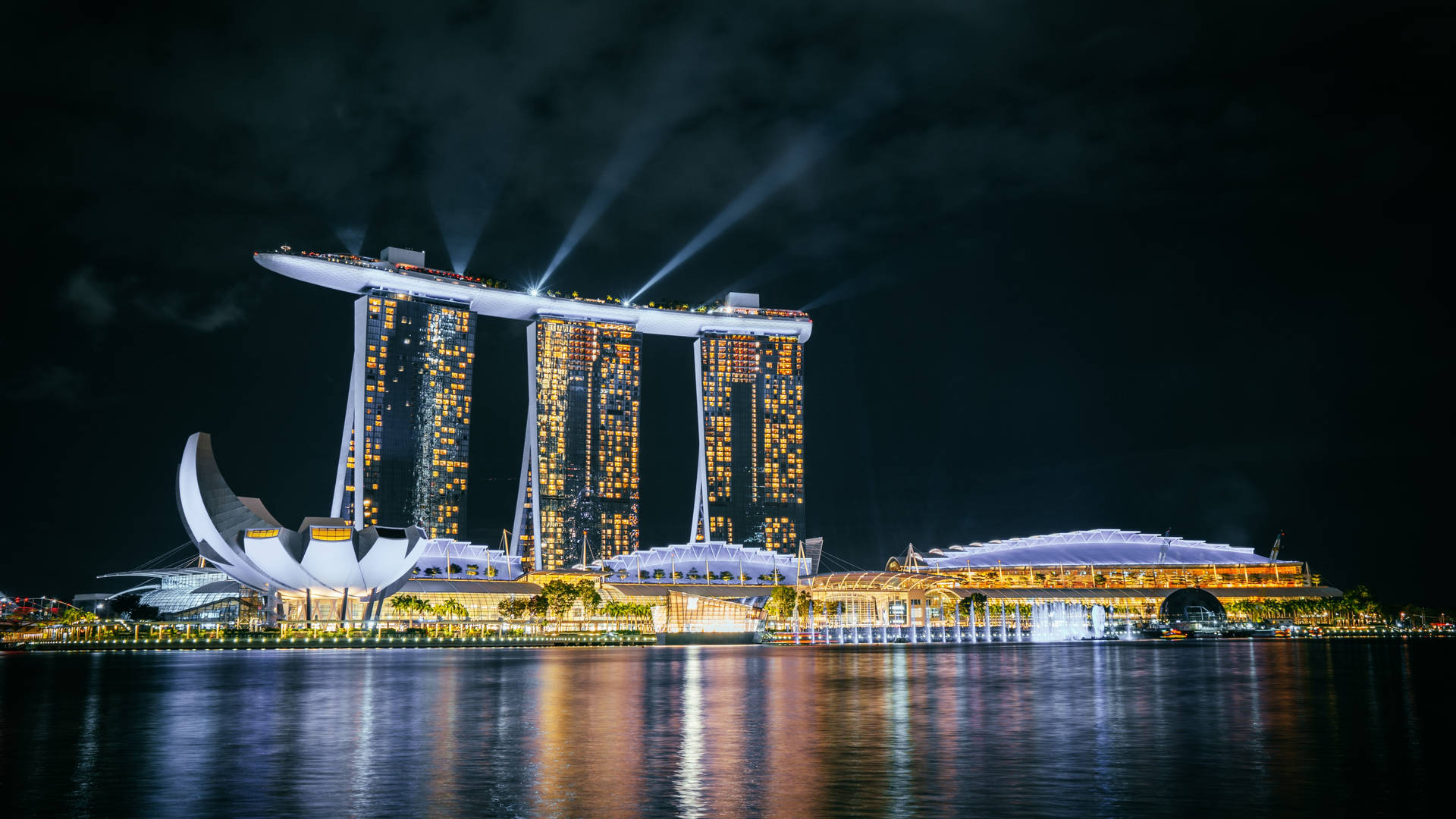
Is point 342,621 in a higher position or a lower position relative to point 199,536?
lower

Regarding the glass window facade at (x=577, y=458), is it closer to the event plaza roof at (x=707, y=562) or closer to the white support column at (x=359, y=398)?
the event plaza roof at (x=707, y=562)

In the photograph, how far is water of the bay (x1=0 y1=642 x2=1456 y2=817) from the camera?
17438mm

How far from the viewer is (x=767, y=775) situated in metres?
19.6

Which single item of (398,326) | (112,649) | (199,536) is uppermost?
(398,326)

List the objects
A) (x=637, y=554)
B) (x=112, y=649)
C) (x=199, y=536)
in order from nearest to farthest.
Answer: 1. (x=112, y=649)
2. (x=199, y=536)
3. (x=637, y=554)

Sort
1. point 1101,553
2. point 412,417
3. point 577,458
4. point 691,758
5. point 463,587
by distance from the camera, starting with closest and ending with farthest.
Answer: point 691,758
point 463,587
point 1101,553
point 412,417
point 577,458

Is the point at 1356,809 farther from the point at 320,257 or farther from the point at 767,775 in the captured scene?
the point at 320,257

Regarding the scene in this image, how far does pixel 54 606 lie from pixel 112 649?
103 metres

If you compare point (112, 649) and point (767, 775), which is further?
point (112, 649)

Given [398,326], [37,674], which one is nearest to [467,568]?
[398,326]

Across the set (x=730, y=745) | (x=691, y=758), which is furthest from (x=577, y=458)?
(x=691, y=758)

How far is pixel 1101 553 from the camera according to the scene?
552 ft

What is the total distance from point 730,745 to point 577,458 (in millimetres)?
171607

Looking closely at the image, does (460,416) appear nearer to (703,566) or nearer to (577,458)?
(577,458)
